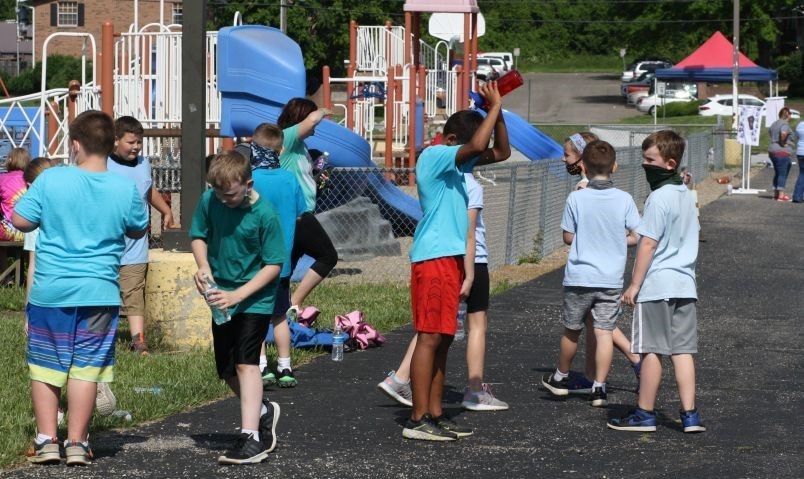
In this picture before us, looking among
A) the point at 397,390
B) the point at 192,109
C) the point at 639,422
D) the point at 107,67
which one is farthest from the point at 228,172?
the point at 107,67

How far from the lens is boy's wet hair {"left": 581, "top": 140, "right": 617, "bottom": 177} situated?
7.38 meters

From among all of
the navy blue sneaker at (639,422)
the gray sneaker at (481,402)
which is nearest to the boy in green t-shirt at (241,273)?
the gray sneaker at (481,402)

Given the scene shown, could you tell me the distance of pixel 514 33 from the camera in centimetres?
8169

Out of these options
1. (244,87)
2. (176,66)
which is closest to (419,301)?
(244,87)

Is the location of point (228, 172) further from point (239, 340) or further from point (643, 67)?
point (643, 67)

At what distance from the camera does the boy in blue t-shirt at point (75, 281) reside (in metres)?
5.90

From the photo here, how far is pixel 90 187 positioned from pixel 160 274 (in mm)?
3050

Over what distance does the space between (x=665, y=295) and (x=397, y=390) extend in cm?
158

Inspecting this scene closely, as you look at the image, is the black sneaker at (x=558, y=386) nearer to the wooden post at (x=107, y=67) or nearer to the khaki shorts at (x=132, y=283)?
the khaki shorts at (x=132, y=283)

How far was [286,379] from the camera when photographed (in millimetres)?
7973

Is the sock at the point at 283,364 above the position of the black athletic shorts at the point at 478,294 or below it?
below

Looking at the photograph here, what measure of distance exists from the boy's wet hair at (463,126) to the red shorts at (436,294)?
646mm

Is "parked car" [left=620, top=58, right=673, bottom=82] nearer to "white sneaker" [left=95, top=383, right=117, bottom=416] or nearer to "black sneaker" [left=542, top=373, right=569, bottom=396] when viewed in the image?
"black sneaker" [left=542, top=373, right=569, bottom=396]

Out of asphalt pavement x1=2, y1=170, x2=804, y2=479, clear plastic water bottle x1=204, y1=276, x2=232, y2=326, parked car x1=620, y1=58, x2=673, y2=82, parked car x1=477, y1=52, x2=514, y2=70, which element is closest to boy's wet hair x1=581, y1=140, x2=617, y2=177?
asphalt pavement x1=2, y1=170, x2=804, y2=479
